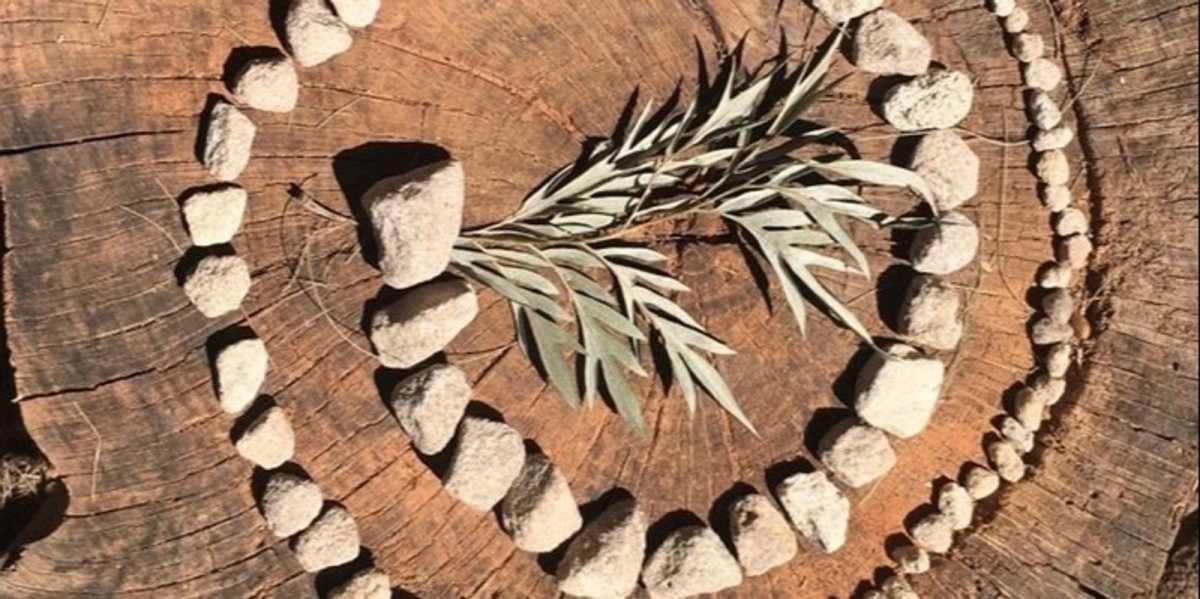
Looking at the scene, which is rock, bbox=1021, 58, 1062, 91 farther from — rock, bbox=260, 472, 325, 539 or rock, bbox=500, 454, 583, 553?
rock, bbox=260, 472, 325, 539

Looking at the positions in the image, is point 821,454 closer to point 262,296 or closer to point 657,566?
point 657,566

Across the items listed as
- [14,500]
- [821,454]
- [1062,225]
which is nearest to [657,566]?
[821,454]

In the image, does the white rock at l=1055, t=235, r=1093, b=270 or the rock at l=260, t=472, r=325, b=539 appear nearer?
the rock at l=260, t=472, r=325, b=539

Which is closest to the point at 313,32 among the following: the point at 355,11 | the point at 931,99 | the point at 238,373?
the point at 355,11

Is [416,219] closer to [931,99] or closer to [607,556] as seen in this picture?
[607,556]

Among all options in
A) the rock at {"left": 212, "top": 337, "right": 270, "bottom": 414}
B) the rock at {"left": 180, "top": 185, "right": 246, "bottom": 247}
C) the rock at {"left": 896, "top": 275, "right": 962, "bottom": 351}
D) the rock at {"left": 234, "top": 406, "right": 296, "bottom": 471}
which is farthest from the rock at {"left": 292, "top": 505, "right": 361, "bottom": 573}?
the rock at {"left": 896, "top": 275, "right": 962, "bottom": 351}

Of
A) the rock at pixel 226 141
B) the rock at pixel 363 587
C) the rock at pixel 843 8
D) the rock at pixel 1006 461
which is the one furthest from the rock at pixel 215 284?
the rock at pixel 1006 461

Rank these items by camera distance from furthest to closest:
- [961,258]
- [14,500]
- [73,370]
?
[14,500] < [961,258] < [73,370]

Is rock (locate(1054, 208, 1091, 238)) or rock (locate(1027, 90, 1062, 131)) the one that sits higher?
rock (locate(1027, 90, 1062, 131))
